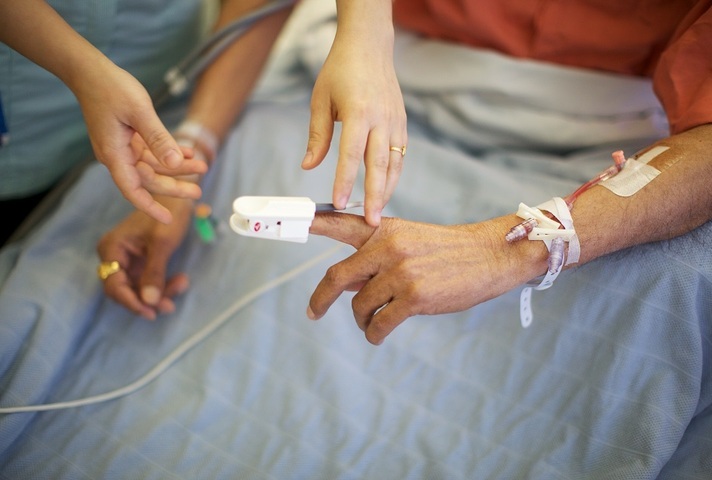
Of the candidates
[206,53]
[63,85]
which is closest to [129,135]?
[63,85]

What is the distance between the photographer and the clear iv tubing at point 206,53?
1.31 metres

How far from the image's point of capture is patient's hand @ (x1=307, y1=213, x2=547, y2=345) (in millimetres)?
807

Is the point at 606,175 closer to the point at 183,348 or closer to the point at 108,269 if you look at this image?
the point at 183,348

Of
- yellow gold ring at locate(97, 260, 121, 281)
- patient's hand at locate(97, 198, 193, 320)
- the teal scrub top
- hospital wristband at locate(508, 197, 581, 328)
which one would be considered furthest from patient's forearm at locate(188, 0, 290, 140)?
hospital wristband at locate(508, 197, 581, 328)

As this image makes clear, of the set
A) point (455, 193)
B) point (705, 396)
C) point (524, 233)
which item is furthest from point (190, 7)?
point (705, 396)

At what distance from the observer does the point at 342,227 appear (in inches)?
32.8

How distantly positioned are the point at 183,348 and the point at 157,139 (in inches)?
14.9

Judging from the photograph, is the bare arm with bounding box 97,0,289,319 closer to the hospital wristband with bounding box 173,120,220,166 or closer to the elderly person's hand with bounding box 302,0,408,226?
the hospital wristband with bounding box 173,120,220,166

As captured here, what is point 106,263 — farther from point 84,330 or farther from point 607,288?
point 607,288

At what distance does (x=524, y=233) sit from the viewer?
32.8 inches

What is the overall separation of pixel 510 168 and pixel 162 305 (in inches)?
29.5

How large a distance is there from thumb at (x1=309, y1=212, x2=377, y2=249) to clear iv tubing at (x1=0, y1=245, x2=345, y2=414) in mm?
245

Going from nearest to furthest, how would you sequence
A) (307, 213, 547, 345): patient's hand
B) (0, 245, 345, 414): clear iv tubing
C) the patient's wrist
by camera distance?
(307, 213, 547, 345): patient's hand, (0, 245, 345, 414): clear iv tubing, the patient's wrist

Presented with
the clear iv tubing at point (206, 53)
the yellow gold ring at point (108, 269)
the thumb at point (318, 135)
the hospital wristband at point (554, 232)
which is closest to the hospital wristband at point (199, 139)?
the clear iv tubing at point (206, 53)
